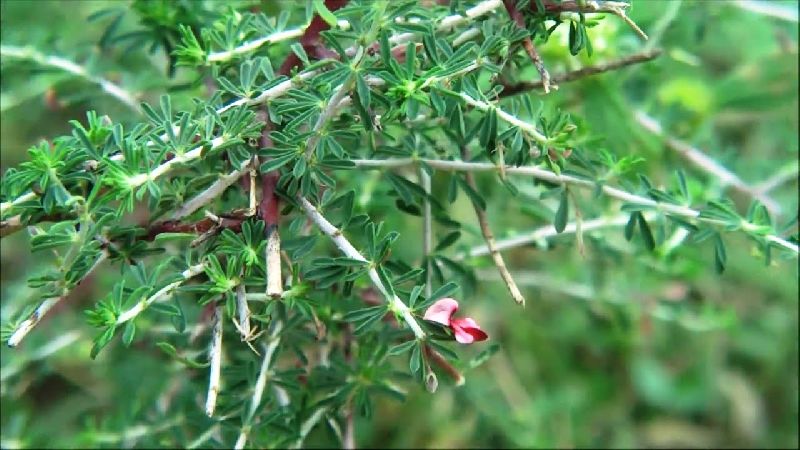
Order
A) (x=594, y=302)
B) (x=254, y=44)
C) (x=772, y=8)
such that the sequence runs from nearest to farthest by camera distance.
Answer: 1. (x=254, y=44)
2. (x=772, y=8)
3. (x=594, y=302)

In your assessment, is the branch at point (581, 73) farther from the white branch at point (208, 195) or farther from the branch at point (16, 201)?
the branch at point (16, 201)

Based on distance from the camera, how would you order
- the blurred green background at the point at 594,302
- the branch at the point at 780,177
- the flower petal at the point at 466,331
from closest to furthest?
the flower petal at the point at 466,331 → the blurred green background at the point at 594,302 → the branch at the point at 780,177

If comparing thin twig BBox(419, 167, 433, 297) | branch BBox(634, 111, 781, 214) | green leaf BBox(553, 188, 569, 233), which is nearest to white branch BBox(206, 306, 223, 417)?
thin twig BBox(419, 167, 433, 297)

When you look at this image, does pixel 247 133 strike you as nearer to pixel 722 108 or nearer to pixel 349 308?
pixel 349 308

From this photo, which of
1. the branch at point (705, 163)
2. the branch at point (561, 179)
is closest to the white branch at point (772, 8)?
the branch at point (705, 163)

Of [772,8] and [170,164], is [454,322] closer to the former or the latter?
[170,164]

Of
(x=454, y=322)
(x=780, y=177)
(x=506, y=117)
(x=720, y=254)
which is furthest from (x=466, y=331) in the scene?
(x=780, y=177)
